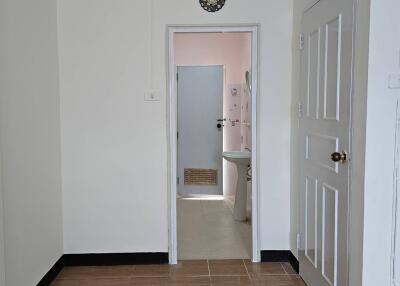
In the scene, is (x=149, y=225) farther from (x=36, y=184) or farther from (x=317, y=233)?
(x=317, y=233)

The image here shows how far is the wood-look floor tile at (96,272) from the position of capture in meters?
3.11

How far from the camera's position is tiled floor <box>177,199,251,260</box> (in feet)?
11.7

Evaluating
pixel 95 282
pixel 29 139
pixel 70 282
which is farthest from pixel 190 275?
pixel 29 139

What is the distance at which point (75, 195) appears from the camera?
129 inches

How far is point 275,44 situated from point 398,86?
1511 mm

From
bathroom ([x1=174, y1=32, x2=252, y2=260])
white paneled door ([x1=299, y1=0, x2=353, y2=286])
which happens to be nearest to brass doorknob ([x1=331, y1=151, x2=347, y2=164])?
white paneled door ([x1=299, y1=0, x2=353, y2=286])

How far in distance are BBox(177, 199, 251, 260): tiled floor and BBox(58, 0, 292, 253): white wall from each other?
1.27ft

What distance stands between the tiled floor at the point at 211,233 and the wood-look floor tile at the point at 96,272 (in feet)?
1.68

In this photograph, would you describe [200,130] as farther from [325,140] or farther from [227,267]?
[325,140]

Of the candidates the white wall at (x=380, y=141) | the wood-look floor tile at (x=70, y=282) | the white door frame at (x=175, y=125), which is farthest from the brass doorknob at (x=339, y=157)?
the wood-look floor tile at (x=70, y=282)

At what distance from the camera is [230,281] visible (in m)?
2.98

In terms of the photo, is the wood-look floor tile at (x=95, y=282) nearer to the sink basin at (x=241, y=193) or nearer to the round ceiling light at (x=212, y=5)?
the sink basin at (x=241, y=193)

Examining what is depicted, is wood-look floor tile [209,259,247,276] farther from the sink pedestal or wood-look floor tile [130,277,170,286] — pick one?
the sink pedestal

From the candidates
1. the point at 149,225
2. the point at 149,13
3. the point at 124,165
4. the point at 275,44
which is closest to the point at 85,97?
the point at 124,165
